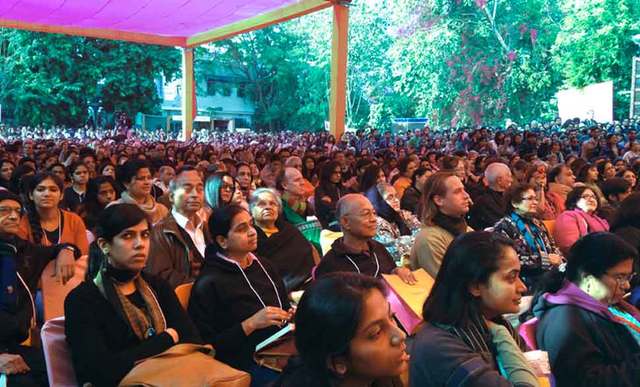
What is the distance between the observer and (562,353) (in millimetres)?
2277

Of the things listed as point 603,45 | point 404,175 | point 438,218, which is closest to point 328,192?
point 404,175

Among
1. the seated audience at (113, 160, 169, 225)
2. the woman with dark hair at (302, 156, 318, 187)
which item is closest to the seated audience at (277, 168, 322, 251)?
the seated audience at (113, 160, 169, 225)

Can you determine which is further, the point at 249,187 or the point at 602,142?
the point at 602,142

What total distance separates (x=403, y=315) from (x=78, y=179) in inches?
172

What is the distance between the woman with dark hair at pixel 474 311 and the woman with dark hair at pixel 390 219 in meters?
2.65

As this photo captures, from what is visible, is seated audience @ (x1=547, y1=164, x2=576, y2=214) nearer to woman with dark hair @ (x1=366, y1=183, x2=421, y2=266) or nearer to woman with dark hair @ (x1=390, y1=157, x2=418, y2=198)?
woman with dark hair @ (x1=390, y1=157, x2=418, y2=198)

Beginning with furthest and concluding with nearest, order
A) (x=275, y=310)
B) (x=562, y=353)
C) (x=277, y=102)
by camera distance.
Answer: (x=277, y=102) → (x=275, y=310) → (x=562, y=353)

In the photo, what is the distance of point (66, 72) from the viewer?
2756 centimetres

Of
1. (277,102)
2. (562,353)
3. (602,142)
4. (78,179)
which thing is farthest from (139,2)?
(277,102)

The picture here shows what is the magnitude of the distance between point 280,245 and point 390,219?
164cm

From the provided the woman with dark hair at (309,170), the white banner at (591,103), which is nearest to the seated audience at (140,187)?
the woman with dark hair at (309,170)

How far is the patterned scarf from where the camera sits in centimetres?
247

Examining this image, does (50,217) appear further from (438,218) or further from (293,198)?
(438,218)

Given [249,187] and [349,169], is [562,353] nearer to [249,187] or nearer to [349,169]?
[249,187]
